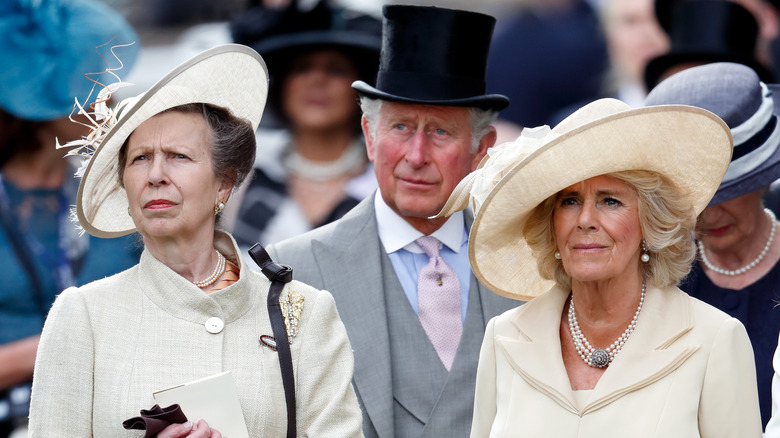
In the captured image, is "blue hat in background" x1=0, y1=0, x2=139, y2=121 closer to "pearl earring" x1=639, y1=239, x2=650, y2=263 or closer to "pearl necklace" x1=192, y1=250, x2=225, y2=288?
"pearl necklace" x1=192, y1=250, x2=225, y2=288

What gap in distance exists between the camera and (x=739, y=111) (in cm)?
418

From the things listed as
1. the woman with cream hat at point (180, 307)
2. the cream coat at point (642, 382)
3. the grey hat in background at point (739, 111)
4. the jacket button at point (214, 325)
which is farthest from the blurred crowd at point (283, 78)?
the cream coat at point (642, 382)

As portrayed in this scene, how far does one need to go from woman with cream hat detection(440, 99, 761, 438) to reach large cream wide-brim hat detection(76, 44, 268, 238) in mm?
746

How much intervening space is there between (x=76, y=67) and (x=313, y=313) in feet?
9.96

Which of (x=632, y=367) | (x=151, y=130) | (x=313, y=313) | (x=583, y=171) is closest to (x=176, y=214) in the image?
(x=151, y=130)

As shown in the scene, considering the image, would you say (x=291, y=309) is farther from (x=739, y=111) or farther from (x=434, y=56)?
(x=739, y=111)

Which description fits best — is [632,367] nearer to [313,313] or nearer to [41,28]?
[313,313]

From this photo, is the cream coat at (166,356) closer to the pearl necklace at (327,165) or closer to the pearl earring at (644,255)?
the pearl earring at (644,255)

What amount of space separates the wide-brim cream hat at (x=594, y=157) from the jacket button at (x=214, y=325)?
82cm

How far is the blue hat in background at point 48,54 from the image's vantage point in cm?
583

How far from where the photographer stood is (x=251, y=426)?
3.11 m

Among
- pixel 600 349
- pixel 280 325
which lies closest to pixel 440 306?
pixel 600 349

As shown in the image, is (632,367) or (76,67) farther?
(76,67)

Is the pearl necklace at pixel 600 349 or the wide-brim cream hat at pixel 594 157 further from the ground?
the wide-brim cream hat at pixel 594 157
